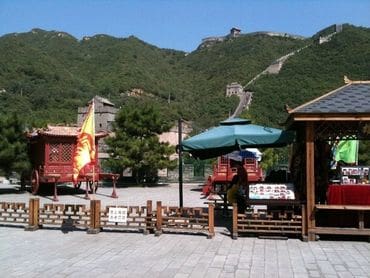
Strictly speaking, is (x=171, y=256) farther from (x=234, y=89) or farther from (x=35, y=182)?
(x=234, y=89)

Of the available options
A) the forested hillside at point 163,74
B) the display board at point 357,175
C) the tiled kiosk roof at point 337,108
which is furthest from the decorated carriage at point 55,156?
the forested hillside at point 163,74

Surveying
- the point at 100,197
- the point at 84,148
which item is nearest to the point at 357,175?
the point at 84,148

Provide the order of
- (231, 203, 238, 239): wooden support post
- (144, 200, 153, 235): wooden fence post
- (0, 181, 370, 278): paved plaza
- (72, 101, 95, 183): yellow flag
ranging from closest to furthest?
(0, 181, 370, 278): paved plaza → (231, 203, 238, 239): wooden support post → (144, 200, 153, 235): wooden fence post → (72, 101, 95, 183): yellow flag

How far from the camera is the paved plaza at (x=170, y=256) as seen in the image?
21.5ft

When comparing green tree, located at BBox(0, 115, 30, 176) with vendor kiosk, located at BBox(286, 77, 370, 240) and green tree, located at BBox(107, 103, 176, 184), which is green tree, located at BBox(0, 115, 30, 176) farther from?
vendor kiosk, located at BBox(286, 77, 370, 240)

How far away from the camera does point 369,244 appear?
8602 mm

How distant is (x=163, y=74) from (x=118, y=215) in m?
83.8

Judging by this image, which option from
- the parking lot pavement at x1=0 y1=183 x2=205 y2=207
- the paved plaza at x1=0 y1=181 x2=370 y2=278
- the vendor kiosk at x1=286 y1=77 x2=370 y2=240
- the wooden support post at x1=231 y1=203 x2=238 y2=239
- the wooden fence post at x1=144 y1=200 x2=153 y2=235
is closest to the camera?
the paved plaza at x1=0 y1=181 x2=370 y2=278

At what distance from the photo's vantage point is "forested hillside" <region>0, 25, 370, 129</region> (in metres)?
60.4

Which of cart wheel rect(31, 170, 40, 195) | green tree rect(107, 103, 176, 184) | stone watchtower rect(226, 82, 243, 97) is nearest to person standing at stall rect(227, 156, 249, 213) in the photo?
cart wheel rect(31, 170, 40, 195)

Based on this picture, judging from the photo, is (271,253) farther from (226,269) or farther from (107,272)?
(107,272)

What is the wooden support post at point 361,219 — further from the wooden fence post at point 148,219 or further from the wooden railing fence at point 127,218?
the wooden fence post at point 148,219

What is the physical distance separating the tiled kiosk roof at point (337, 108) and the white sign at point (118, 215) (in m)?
3.89

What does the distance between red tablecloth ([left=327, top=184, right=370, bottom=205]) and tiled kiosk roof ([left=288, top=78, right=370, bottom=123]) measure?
4.40ft
